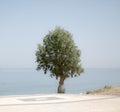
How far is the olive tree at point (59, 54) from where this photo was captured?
43.7 metres

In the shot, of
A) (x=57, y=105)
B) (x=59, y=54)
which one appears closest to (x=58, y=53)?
(x=59, y=54)

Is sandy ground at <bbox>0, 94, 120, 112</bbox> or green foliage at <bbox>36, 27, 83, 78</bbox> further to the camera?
green foliage at <bbox>36, 27, 83, 78</bbox>

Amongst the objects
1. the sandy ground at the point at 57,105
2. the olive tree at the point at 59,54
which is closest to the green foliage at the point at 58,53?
the olive tree at the point at 59,54

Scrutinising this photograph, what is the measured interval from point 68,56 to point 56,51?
158 cm

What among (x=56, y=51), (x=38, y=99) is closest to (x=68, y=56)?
(x=56, y=51)

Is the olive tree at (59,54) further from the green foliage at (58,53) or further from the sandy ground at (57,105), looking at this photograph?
the sandy ground at (57,105)

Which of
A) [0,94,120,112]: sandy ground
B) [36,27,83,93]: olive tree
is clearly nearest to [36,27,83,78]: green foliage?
[36,27,83,93]: olive tree

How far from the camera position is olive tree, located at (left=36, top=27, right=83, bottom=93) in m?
43.7

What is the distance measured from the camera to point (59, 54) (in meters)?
43.9

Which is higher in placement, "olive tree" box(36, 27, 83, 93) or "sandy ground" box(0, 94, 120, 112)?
"olive tree" box(36, 27, 83, 93)

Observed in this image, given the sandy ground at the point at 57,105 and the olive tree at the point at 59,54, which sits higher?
the olive tree at the point at 59,54

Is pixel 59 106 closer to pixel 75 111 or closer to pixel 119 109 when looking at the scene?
pixel 75 111

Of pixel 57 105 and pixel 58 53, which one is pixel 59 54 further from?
pixel 57 105

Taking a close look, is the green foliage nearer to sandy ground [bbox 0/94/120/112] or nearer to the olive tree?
the olive tree
